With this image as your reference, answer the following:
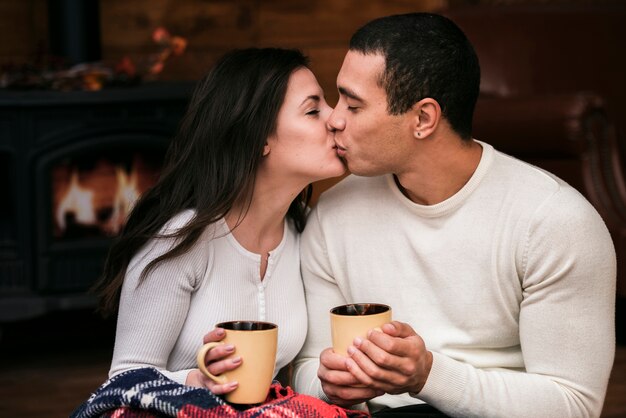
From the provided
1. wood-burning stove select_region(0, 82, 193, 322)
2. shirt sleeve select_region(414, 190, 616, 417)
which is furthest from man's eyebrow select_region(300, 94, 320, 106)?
wood-burning stove select_region(0, 82, 193, 322)

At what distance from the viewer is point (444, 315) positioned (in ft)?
5.93

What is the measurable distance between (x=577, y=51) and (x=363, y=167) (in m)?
2.10

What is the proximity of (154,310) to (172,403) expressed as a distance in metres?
0.27

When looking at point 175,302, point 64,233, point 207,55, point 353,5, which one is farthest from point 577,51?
point 175,302

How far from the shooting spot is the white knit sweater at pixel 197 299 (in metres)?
1.75

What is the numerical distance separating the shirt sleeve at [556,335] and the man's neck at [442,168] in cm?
16

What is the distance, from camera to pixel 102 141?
3.31m

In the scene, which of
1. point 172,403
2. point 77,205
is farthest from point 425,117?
point 77,205

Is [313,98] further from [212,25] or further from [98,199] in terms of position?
[212,25]

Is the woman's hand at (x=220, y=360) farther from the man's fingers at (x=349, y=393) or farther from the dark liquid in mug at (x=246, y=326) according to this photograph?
the man's fingers at (x=349, y=393)

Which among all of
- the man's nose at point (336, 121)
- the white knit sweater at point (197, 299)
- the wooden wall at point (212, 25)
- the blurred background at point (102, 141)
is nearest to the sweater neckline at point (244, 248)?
the white knit sweater at point (197, 299)

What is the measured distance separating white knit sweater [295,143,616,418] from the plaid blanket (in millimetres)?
203

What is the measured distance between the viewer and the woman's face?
1883mm

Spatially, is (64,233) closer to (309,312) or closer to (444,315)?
(309,312)
